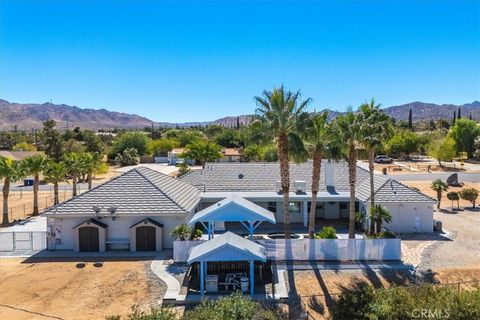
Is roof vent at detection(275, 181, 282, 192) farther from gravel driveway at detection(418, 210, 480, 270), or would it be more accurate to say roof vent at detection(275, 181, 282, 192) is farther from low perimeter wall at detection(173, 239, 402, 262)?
gravel driveway at detection(418, 210, 480, 270)

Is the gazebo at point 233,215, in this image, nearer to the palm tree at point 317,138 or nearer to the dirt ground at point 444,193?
the palm tree at point 317,138

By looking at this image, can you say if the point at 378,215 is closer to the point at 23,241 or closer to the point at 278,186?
the point at 278,186

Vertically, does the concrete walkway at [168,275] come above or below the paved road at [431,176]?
below

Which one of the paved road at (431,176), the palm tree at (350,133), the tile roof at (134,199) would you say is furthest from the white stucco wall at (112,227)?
the paved road at (431,176)

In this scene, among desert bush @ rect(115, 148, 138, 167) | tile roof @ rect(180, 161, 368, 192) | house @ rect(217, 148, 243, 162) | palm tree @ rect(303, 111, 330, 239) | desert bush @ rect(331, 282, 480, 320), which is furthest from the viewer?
desert bush @ rect(115, 148, 138, 167)

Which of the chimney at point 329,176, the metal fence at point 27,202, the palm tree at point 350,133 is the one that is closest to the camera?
the palm tree at point 350,133

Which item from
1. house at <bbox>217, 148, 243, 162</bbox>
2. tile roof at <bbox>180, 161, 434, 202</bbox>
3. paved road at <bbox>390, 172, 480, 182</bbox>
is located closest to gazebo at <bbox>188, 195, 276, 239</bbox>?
tile roof at <bbox>180, 161, 434, 202</bbox>
